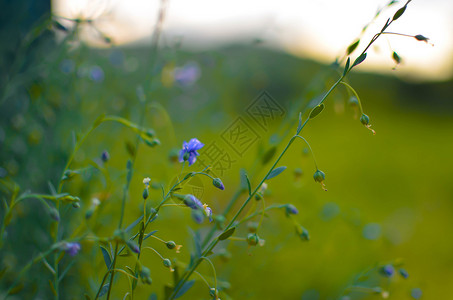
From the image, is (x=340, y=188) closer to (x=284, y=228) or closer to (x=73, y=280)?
(x=284, y=228)

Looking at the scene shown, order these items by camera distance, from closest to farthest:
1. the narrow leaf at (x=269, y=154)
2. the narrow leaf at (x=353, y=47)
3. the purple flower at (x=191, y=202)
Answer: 1. the purple flower at (x=191, y=202)
2. the narrow leaf at (x=353, y=47)
3. the narrow leaf at (x=269, y=154)

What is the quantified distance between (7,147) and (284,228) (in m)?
1.03

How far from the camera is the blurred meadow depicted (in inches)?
31.3

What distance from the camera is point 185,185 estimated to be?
1.91 feet

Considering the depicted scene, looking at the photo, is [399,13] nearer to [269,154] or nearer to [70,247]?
[269,154]

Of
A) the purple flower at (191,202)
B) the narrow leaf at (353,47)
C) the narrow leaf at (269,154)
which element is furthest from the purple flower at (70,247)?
the narrow leaf at (353,47)

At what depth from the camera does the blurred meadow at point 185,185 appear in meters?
0.80

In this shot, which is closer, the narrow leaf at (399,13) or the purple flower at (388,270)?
the narrow leaf at (399,13)

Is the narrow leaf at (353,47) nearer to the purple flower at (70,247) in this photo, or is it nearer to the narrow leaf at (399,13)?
the narrow leaf at (399,13)

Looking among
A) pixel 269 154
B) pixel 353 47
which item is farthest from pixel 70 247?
pixel 353 47

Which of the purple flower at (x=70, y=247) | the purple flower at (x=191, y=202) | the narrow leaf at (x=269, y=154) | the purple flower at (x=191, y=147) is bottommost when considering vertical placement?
the purple flower at (x=70, y=247)

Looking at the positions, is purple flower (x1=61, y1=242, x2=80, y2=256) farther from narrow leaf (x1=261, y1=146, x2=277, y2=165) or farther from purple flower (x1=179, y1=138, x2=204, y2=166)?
narrow leaf (x1=261, y1=146, x2=277, y2=165)

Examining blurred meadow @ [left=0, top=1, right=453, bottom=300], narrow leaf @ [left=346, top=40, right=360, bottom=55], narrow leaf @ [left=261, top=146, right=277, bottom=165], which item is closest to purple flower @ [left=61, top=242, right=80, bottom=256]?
blurred meadow @ [left=0, top=1, right=453, bottom=300]

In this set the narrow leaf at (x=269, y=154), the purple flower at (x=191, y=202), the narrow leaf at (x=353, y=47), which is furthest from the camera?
the narrow leaf at (x=269, y=154)
